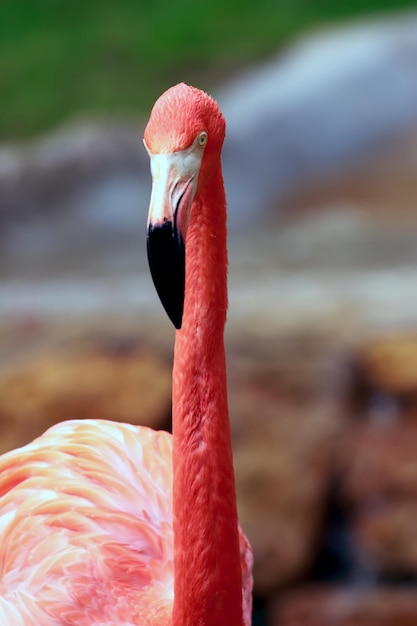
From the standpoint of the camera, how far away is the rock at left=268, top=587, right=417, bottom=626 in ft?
10.0

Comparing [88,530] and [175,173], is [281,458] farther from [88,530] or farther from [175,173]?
[175,173]

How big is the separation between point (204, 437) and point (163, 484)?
51cm

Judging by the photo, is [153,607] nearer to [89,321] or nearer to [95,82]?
[89,321]

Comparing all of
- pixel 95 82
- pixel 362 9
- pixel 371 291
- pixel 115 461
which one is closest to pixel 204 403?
pixel 115 461

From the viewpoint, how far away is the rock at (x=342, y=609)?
306cm

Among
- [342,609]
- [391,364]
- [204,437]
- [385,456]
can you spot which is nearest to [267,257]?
[391,364]

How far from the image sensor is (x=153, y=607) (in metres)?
1.60

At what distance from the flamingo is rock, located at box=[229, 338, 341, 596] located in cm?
116

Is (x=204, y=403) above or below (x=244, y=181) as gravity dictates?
below

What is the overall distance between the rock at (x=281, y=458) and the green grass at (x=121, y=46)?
230 cm

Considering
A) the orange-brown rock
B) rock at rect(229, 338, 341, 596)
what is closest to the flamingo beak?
rock at rect(229, 338, 341, 596)

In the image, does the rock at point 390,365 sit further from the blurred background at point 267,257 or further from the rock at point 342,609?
the rock at point 342,609

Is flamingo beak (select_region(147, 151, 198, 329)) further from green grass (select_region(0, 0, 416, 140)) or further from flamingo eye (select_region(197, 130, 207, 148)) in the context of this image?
green grass (select_region(0, 0, 416, 140))

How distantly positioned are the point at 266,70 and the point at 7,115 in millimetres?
1509
